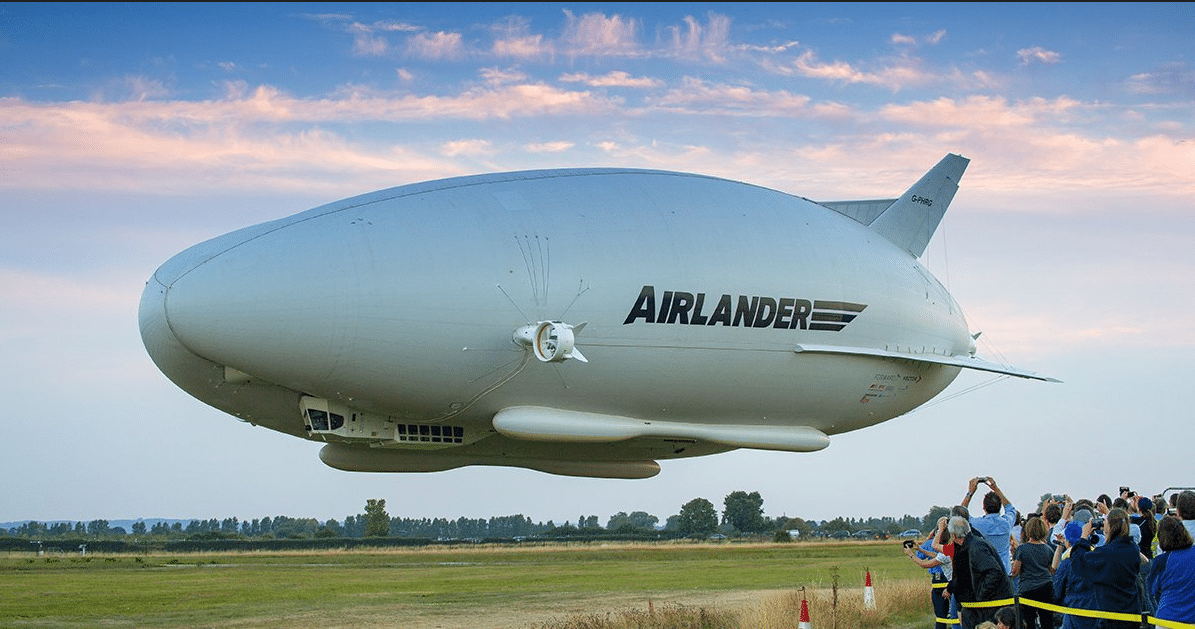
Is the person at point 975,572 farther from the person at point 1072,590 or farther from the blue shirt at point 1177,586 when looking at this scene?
the blue shirt at point 1177,586

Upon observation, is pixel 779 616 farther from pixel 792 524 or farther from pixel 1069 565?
pixel 792 524

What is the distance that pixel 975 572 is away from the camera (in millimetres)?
15344

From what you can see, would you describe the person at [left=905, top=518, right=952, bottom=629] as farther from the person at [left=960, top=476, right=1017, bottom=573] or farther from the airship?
the airship

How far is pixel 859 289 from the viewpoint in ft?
89.9

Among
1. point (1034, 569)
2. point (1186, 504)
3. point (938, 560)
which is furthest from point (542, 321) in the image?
point (1186, 504)

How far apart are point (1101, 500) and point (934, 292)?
13.1 m

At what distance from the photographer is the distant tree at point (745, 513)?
135250mm

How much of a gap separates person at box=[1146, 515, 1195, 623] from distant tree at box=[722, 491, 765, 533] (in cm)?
12182

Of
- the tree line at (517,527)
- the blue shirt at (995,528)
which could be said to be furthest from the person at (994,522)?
the tree line at (517,527)

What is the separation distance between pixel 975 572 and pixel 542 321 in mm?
9440

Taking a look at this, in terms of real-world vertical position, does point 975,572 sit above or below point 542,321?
below

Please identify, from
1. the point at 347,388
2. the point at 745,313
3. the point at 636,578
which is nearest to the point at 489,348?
the point at 347,388

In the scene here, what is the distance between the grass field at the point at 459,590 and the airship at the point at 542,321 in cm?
377

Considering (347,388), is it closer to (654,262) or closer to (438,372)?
(438,372)
